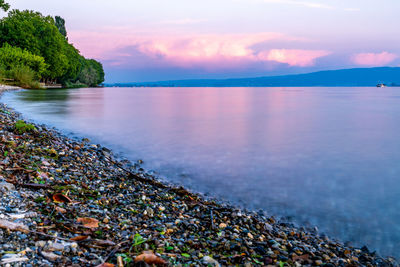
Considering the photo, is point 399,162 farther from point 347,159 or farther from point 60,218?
point 60,218

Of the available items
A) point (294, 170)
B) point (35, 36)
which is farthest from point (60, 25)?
point (294, 170)

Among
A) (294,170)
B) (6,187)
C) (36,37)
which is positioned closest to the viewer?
(6,187)

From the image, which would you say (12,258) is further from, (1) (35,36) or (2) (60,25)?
(2) (60,25)

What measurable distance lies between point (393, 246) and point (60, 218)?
17.2 ft

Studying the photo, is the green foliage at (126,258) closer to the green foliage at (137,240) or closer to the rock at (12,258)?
the green foliage at (137,240)

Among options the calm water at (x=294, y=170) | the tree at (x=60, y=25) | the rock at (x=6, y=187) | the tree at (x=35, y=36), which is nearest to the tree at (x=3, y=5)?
the calm water at (x=294, y=170)

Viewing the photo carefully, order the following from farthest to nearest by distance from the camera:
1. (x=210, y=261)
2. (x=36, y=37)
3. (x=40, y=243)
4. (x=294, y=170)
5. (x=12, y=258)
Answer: (x=36, y=37) → (x=294, y=170) → (x=210, y=261) → (x=40, y=243) → (x=12, y=258)

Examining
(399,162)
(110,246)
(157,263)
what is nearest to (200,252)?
(157,263)

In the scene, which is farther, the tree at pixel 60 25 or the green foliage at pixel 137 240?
the tree at pixel 60 25

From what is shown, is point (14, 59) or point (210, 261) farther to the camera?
point (14, 59)

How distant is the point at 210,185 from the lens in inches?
335

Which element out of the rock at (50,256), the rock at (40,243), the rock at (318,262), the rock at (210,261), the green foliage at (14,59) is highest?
the green foliage at (14,59)

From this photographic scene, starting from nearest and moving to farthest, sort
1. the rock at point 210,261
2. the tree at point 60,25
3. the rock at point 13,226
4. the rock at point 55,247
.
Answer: the rock at point 55,247 < the rock at point 13,226 < the rock at point 210,261 < the tree at point 60,25

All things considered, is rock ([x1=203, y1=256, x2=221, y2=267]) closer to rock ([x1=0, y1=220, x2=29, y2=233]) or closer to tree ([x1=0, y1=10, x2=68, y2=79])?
rock ([x1=0, y1=220, x2=29, y2=233])
